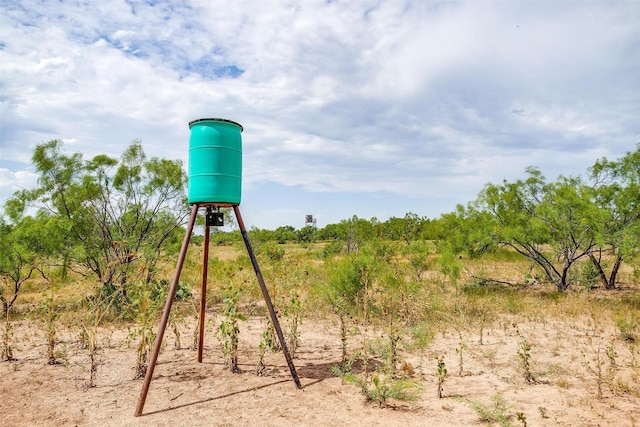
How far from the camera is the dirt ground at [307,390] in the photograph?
3.98 meters

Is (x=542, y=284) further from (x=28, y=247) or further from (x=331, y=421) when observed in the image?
(x=28, y=247)

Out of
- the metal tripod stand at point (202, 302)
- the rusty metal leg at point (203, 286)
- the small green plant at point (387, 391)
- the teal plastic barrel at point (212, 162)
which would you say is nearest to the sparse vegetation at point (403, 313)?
the small green plant at point (387, 391)

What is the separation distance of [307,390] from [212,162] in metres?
2.87

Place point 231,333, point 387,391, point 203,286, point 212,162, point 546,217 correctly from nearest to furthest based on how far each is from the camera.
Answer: point 387,391 → point 212,162 → point 231,333 → point 203,286 → point 546,217

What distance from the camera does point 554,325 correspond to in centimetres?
784

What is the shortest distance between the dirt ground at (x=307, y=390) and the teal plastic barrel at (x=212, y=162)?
2228 millimetres

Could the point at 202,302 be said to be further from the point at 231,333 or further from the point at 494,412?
the point at 494,412

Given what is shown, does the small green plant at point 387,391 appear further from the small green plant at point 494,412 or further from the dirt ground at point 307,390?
the small green plant at point 494,412

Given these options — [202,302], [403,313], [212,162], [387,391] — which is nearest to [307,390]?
[387,391]

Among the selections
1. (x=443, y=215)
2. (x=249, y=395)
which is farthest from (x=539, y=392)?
(x=443, y=215)

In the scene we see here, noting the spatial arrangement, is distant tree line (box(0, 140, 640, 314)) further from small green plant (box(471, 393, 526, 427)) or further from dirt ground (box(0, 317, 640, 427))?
small green plant (box(471, 393, 526, 427))

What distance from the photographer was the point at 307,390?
4766 millimetres

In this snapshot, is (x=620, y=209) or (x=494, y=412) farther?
(x=620, y=209)

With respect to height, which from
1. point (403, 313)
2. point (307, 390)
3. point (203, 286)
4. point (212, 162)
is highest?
point (212, 162)
